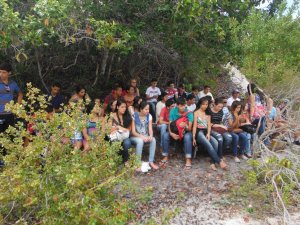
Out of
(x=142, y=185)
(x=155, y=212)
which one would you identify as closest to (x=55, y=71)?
→ (x=142, y=185)

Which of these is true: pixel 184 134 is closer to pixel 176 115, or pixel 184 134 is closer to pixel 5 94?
pixel 176 115

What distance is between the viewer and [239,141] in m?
6.59

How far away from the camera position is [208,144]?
5930 mm

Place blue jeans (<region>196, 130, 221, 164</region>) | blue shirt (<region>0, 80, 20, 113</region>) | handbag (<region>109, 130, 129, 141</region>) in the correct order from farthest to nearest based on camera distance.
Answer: blue jeans (<region>196, 130, 221, 164</region>) → handbag (<region>109, 130, 129, 141</region>) → blue shirt (<region>0, 80, 20, 113</region>)

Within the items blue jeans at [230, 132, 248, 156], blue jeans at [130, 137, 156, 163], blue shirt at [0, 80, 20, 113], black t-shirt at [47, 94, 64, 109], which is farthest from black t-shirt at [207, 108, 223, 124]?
blue shirt at [0, 80, 20, 113]

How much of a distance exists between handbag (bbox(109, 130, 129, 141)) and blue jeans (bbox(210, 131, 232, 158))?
1.74 m

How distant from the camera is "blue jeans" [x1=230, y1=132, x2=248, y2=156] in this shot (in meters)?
6.36

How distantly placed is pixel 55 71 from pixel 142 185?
4.99m

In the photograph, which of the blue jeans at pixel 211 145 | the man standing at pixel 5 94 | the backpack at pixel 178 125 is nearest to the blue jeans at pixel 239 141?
the blue jeans at pixel 211 145

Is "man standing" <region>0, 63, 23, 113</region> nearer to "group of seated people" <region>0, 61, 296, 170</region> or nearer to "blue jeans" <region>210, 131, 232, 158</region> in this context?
"group of seated people" <region>0, 61, 296, 170</region>

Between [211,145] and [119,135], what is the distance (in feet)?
5.70

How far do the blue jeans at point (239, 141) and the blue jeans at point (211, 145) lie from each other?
1.75 ft

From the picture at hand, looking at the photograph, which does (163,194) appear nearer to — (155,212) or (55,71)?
(155,212)

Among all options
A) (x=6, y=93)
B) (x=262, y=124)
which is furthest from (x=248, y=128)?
(x=6, y=93)
